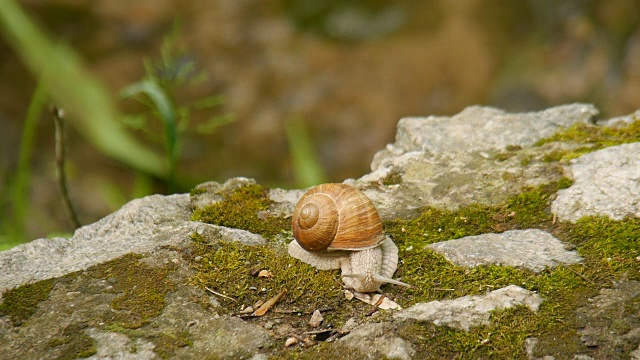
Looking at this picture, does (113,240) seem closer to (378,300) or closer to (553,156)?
(378,300)

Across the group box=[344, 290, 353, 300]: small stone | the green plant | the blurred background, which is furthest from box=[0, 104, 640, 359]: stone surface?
the blurred background

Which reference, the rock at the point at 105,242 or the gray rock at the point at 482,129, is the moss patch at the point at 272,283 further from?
the gray rock at the point at 482,129

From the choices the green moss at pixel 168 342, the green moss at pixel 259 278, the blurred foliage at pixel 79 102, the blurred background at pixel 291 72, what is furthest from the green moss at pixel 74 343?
the blurred background at pixel 291 72

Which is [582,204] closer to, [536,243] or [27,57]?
[536,243]

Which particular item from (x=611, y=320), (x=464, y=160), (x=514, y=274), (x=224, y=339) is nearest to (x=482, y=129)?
(x=464, y=160)

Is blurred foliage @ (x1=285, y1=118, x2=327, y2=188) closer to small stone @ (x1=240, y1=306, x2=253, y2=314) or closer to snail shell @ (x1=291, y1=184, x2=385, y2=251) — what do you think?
snail shell @ (x1=291, y1=184, x2=385, y2=251)
